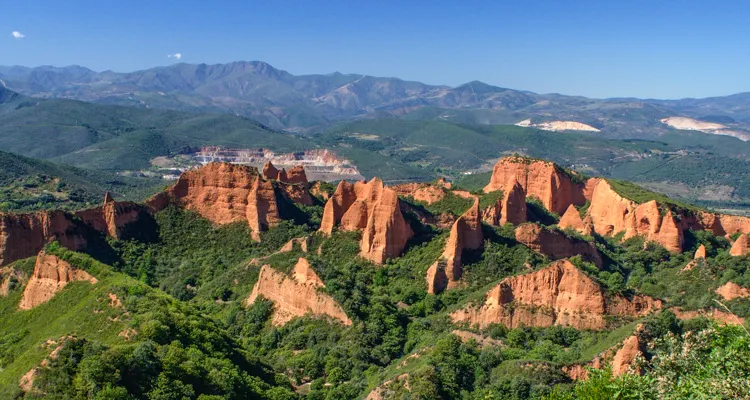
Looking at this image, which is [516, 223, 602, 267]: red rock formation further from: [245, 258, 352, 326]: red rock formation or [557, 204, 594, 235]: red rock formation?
[245, 258, 352, 326]: red rock formation

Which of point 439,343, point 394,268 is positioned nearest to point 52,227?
point 394,268

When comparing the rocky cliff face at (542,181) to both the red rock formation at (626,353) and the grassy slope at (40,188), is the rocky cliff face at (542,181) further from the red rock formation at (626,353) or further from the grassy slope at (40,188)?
the grassy slope at (40,188)

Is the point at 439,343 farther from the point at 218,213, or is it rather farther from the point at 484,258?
the point at 218,213

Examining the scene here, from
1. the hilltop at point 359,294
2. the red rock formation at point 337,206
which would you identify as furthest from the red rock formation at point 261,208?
the red rock formation at point 337,206

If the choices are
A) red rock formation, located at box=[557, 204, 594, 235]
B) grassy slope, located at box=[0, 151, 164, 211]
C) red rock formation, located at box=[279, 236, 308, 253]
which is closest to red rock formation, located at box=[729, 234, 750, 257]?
red rock formation, located at box=[557, 204, 594, 235]

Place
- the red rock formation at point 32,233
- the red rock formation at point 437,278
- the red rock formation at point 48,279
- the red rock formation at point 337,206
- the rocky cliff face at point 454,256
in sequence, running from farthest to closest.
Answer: the red rock formation at point 337,206 → the red rock formation at point 32,233 → the rocky cliff face at point 454,256 → the red rock formation at point 437,278 → the red rock formation at point 48,279

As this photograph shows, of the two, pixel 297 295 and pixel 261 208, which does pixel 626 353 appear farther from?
pixel 261 208

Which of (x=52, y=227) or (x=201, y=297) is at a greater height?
(x=52, y=227)
